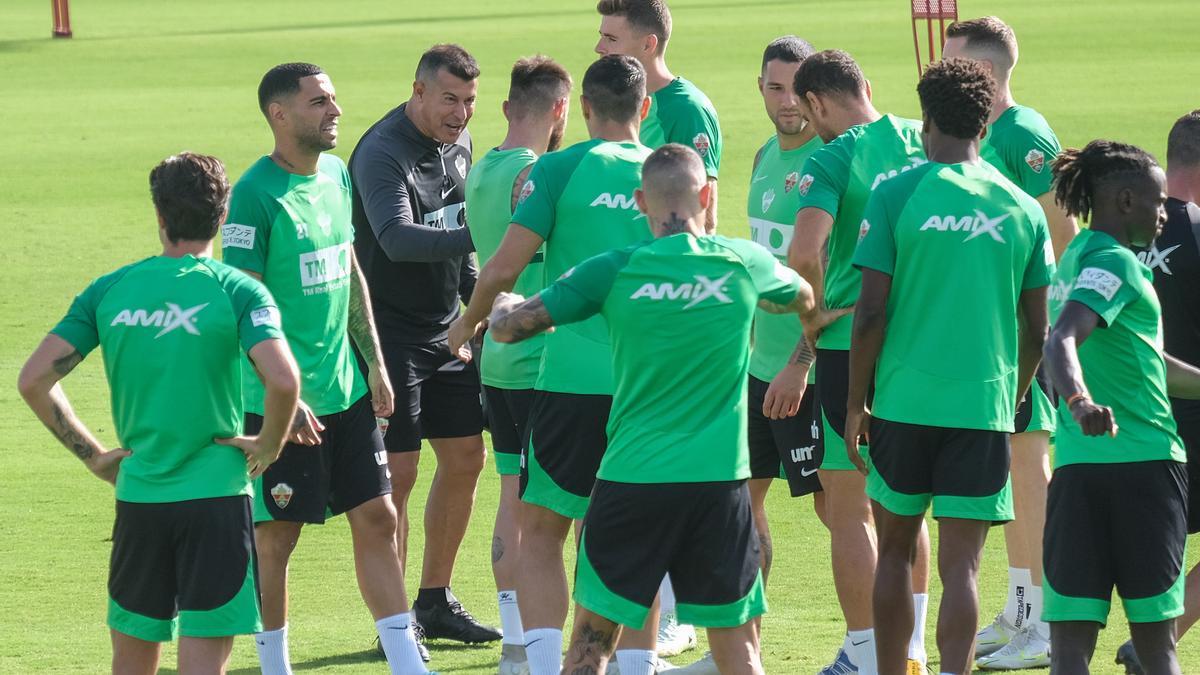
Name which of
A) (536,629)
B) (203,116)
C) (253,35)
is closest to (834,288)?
(536,629)

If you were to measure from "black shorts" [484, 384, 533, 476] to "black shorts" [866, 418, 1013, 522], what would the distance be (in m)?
1.44

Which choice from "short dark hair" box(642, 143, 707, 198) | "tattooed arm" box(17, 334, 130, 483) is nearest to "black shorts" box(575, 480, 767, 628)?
"short dark hair" box(642, 143, 707, 198)

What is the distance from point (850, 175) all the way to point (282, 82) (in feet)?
6.36

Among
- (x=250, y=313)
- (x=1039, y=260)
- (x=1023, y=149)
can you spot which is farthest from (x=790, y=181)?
(x=250, y=313)

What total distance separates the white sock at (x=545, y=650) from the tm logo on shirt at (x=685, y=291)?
149 centimetres

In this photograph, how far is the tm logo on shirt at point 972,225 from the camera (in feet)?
16.5

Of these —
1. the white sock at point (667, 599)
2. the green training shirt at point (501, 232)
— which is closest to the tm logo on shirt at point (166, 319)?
the green training shirt at point (501, 232)

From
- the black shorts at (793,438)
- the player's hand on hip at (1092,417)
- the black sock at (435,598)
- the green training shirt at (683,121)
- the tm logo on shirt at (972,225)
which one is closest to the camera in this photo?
the player's hand on hip at (1092,417)

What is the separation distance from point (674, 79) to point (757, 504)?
1849 millimetres

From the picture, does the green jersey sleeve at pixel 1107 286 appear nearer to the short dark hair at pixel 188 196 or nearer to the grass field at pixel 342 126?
the grass field at pixel 342 126

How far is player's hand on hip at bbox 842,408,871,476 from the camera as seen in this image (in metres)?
5.23

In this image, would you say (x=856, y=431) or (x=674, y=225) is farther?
(x=856, y=431)

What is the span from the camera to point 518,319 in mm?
4699

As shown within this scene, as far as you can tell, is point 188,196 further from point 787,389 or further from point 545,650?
point 787,389
